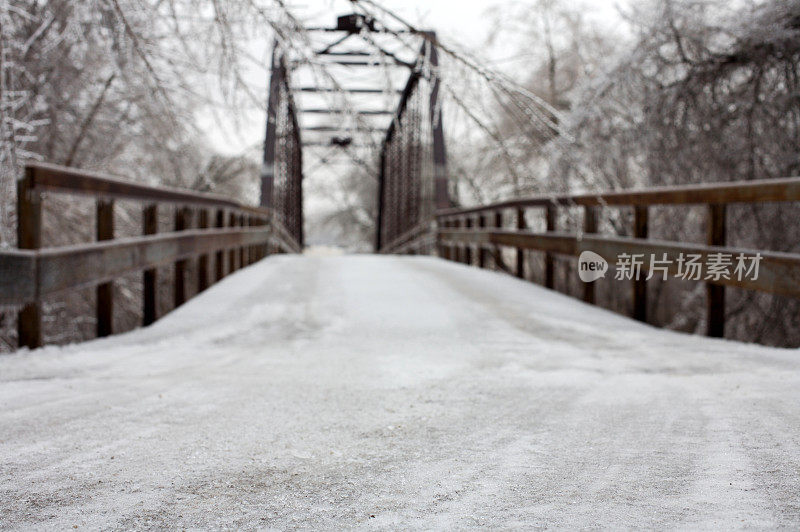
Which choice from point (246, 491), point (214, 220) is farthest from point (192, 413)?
point (214, 220)

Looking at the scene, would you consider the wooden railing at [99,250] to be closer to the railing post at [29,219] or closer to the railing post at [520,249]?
the railing post at [29,219]

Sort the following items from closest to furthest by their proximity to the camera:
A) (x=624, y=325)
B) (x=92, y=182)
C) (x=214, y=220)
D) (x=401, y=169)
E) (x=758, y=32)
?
1. (x=92, y=182)
2. (x=624, y=325)
3. (x=758, y=32)
4. (x=214, y=220)
5. (x=401, y=169)

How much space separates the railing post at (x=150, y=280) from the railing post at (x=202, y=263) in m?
1.26

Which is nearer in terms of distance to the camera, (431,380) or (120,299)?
(431,380)

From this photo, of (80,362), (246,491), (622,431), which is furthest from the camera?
(80,362)

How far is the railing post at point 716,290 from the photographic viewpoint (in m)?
4.32

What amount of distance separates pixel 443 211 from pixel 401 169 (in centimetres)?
800

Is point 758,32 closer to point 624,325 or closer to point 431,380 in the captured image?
point 624,325

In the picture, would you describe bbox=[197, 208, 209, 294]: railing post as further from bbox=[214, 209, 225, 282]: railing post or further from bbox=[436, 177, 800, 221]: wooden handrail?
bbox=[436, 177, 800, 221]: wooden handrail

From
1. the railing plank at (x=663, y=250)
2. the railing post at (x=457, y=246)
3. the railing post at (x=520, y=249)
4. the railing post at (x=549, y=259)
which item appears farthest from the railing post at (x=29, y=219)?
the railing post at (x=457, y=246)

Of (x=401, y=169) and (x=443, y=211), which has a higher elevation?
(x=401, y=169)

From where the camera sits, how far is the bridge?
164 cm

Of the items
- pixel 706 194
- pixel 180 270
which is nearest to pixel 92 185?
pixel 180 270

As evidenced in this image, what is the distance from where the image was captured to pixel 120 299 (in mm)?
8375
